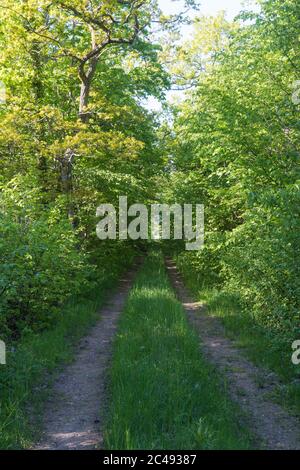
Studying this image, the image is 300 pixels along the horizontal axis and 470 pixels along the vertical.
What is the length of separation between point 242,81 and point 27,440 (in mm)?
9756

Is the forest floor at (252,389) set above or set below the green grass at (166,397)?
below

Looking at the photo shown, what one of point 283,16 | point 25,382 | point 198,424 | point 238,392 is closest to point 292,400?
point 238,392

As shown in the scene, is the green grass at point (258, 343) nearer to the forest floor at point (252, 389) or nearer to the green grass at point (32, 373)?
the forest floor at point (252, 389)

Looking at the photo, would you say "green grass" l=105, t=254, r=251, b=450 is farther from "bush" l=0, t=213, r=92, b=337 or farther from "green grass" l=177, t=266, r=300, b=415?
"bush" l=0, t=213, r=92, b=337

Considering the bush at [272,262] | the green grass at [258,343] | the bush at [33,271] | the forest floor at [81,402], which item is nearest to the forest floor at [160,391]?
the forest floor at [81,402]

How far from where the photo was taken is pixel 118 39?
1401cm

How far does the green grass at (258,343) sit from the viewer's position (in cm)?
663

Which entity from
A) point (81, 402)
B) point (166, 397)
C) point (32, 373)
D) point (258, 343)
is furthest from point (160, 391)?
point (258, 343)

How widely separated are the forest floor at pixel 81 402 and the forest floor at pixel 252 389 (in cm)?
189

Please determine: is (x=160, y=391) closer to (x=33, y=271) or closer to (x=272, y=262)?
(x=272, y=262)

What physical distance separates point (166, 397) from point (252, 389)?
69.4 inches

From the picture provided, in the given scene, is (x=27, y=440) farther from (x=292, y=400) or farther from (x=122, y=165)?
(x=122, y=165)

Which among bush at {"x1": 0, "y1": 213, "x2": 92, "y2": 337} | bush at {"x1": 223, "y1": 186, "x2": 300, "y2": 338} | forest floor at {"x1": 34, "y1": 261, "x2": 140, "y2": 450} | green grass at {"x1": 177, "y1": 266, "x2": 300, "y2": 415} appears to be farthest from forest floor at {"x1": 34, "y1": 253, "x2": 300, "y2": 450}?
bush at {"x1": 0, "y1": 213, "x2": 92, "y2": 337}

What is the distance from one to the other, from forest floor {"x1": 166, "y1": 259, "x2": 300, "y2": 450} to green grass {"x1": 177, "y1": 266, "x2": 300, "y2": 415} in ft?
0.47
